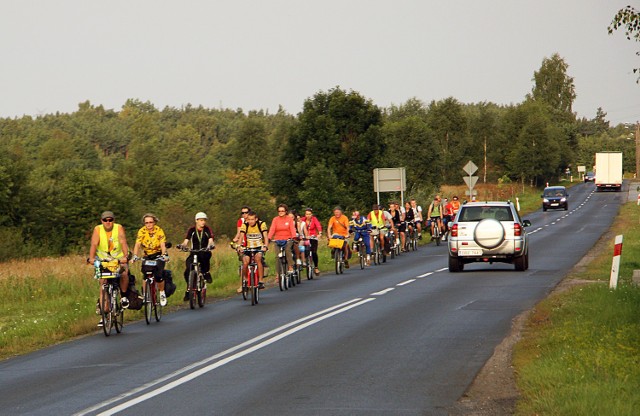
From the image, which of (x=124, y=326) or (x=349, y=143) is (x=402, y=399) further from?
(x=349, y=143)

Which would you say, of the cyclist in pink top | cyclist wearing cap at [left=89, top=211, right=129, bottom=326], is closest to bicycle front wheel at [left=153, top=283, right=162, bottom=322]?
cyclist wearing cap at [left=89, top=211, right=129, bottom=326]

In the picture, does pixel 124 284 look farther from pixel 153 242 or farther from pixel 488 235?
pixel 488 235

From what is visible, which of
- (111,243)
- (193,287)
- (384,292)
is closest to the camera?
(111,243)

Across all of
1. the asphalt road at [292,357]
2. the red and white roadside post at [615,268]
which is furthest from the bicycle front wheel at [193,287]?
the red and white roadside post at [615,268]

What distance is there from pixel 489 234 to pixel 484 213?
3.03ft

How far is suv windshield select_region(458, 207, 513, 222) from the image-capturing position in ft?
87.3

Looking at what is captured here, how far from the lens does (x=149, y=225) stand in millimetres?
18156

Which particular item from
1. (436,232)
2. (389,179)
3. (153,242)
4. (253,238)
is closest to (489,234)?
(253,238)

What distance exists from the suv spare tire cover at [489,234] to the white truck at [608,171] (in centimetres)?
8466

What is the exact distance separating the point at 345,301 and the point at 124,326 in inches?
167

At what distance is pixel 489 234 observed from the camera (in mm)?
25938

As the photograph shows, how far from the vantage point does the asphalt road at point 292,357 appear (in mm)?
9422

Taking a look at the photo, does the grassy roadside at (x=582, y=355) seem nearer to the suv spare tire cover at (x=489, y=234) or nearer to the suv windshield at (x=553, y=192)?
the suv spare tire cover at (x=489, y=234)

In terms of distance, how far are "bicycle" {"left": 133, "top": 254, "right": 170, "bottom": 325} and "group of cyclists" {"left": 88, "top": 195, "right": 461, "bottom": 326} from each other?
0.11m
